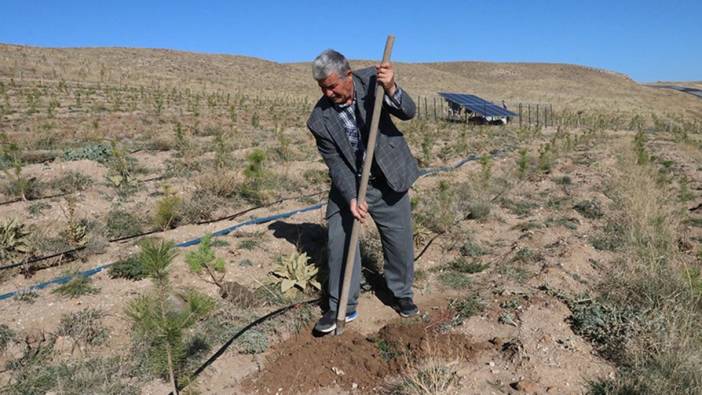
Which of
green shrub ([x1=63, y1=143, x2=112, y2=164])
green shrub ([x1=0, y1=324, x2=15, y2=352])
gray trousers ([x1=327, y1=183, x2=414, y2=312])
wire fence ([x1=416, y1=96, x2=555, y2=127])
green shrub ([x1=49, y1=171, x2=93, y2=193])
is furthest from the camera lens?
wire fence ([x1=416, y1=96, x2=555, y2=127])

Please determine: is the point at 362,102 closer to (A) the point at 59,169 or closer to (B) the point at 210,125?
(A) the point at 59,169

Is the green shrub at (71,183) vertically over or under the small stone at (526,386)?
over

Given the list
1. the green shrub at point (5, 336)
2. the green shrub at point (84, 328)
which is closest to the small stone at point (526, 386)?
the green shrub at point (84, 328)

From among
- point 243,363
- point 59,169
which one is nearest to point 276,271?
point 243,363

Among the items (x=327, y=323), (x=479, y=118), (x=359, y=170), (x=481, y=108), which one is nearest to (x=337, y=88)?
(x=359, y=170)

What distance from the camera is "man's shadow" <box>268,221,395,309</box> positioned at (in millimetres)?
3461

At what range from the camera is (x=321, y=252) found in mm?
3906

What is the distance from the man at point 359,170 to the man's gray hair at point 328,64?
1cm

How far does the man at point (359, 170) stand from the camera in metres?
2.71

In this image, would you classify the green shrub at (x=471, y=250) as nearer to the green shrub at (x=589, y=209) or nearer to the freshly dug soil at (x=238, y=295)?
the green shrub at (x=589, y=209)

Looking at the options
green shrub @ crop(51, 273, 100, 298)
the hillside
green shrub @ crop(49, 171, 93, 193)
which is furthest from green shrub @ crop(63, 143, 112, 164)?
the hillside

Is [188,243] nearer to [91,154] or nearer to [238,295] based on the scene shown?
[238,295]

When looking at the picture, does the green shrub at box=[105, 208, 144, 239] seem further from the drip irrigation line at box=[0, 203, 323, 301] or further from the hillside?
the hillside

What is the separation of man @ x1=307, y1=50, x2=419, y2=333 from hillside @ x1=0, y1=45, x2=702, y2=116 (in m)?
27.2
